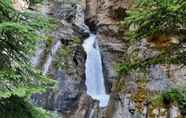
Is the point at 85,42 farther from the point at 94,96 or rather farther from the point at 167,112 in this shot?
the point at 167,112

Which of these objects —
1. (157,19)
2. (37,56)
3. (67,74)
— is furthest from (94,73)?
(157,19)

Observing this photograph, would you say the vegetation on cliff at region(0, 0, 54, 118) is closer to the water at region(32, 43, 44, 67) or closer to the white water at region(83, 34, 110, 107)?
the white water at region(83, 34, 110, 107)

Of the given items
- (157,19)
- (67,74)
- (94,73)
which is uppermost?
(157,19)

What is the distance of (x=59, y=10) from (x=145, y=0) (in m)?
16.1

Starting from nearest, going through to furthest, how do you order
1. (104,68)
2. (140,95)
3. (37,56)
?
1. (140,95)
2. (37,56)
3. (104,68)

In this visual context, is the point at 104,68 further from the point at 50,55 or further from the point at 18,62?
the point at 18,62

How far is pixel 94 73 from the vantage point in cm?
1842

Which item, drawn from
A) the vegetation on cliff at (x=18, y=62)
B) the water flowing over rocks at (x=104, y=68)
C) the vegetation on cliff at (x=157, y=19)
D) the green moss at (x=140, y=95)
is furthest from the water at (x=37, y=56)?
the vegetation on cliff at (x=157, y=19)

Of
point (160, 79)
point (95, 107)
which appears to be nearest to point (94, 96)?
point (95, 107)

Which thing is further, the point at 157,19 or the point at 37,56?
the point at 37,56

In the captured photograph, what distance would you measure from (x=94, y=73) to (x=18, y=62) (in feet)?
41.6

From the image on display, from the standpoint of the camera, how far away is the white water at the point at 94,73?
17172mm

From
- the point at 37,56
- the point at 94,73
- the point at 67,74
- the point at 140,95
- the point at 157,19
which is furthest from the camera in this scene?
the point at 94,73

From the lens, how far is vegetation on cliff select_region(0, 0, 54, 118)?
17.5 feet
